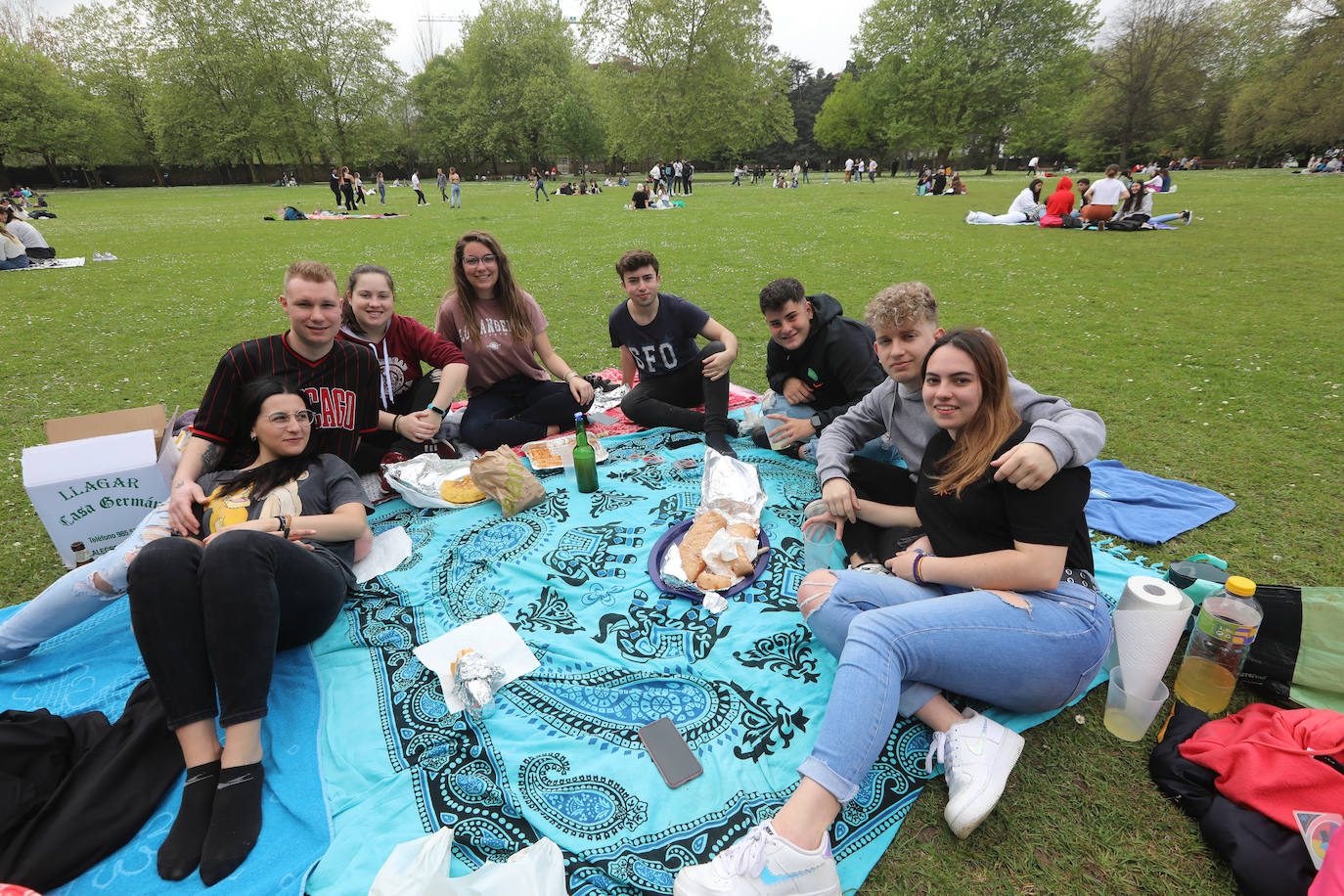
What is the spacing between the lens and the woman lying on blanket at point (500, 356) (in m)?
4.51

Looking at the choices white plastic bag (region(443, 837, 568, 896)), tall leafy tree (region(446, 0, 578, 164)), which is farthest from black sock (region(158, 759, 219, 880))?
tall leafy tree (region(446, 0, 578, 164))

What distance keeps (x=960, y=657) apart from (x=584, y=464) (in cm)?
255

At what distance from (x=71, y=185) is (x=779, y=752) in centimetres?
6814

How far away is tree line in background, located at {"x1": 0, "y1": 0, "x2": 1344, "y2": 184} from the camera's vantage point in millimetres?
37844

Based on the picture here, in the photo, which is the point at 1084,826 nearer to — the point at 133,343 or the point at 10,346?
the point at 133,343

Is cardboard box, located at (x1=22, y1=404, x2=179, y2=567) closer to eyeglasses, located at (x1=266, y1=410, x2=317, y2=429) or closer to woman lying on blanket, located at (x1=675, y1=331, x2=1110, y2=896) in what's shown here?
eyeglasses, located at (x1=266, y1=410, x2=317, y2=429)

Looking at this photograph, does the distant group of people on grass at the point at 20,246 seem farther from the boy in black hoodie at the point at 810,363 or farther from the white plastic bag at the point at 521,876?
the white plastic bag at the point at 521,876

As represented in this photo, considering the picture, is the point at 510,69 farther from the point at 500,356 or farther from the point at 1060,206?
the point at 500,356

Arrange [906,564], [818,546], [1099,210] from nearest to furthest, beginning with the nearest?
[906,564] < [818,546] < [1099,210]

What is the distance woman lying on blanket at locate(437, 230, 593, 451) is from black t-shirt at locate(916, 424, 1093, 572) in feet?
8.81

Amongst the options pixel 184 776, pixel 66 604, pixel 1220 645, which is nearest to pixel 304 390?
pixel 66 604

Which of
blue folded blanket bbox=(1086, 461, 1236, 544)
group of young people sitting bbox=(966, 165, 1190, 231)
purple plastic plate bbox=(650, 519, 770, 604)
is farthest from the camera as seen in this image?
group of young people sitting bbox=(966, 165, 1190, 231)

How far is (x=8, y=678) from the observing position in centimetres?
266

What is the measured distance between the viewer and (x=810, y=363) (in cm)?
421
